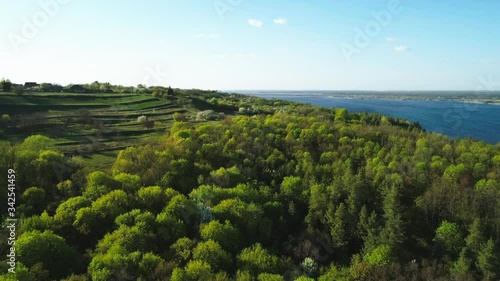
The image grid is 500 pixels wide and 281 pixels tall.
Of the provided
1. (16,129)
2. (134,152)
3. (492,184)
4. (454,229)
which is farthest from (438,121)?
(16,129)

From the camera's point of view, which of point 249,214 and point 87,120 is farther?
point 87,120

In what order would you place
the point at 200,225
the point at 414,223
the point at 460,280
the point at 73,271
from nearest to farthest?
the point at 73,271 → the point at 460,280 → the point at 200,225 → the point at 414,223

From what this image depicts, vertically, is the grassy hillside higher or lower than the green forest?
higher

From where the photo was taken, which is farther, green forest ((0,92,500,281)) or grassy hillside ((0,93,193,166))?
grassy hillside ((0,93,193,166))

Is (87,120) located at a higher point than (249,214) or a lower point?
higher

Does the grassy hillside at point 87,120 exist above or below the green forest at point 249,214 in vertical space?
above

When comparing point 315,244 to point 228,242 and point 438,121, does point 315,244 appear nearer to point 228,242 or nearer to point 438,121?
point 228,242

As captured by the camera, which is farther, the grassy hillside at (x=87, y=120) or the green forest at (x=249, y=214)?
the grassy hillside at (x=87, y=120)

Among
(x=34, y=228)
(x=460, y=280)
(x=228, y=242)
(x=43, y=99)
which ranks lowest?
(x=460, y=280)
